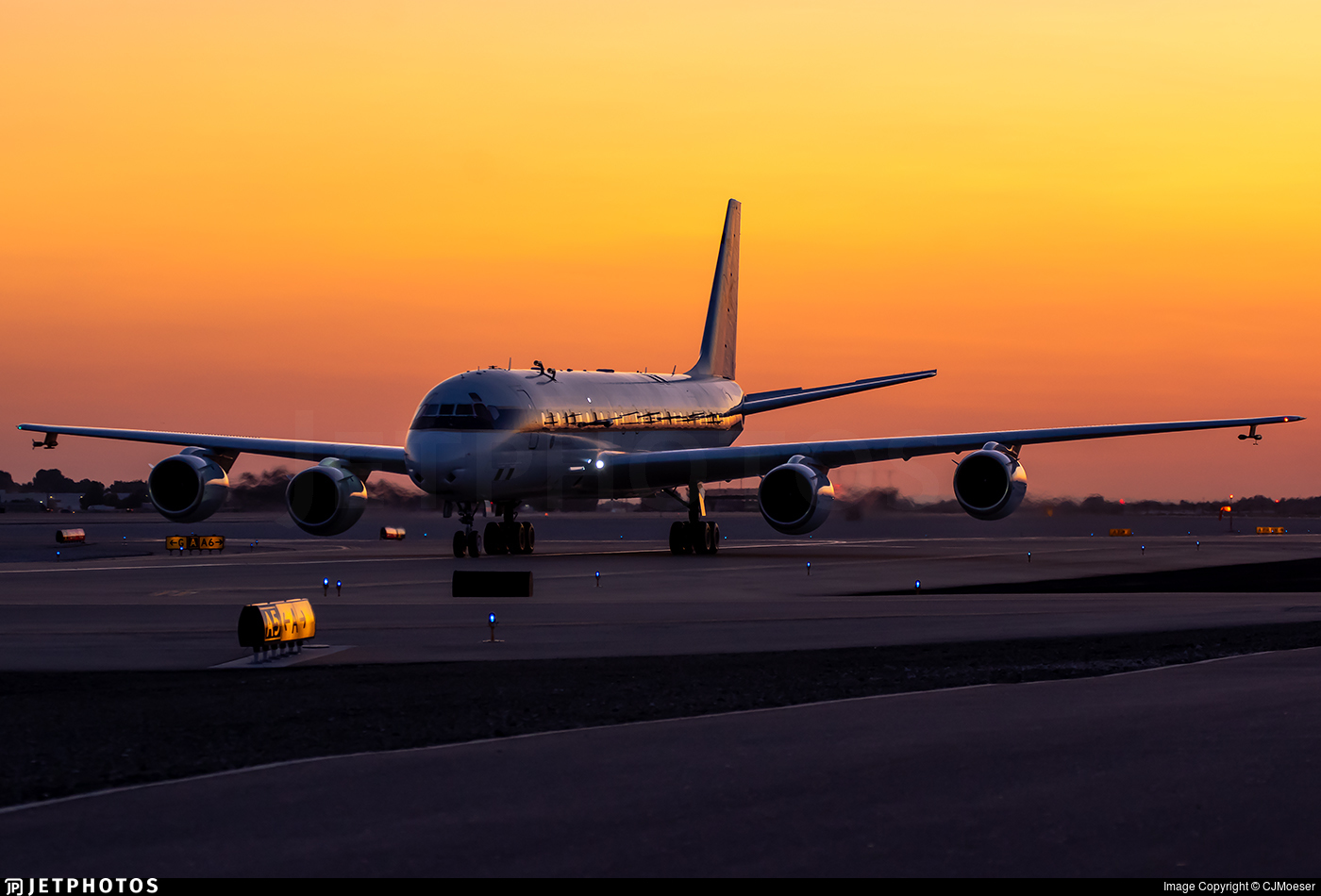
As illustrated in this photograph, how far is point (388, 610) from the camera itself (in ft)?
74.5

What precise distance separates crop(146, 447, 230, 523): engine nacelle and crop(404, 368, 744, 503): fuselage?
6088 mm

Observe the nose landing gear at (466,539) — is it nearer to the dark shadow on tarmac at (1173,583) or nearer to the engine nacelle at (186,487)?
the engine nacelle at (186,487)

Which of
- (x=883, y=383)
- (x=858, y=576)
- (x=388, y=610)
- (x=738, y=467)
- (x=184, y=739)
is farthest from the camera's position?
(x=883, y=383)

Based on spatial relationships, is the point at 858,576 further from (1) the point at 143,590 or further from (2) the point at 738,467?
(1) the point at 143,590

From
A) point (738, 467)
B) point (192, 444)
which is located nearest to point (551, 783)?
point (738, 467)

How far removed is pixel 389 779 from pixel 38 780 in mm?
2366

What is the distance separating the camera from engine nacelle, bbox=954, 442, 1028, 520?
36.5 meters

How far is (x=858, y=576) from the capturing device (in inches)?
1226
